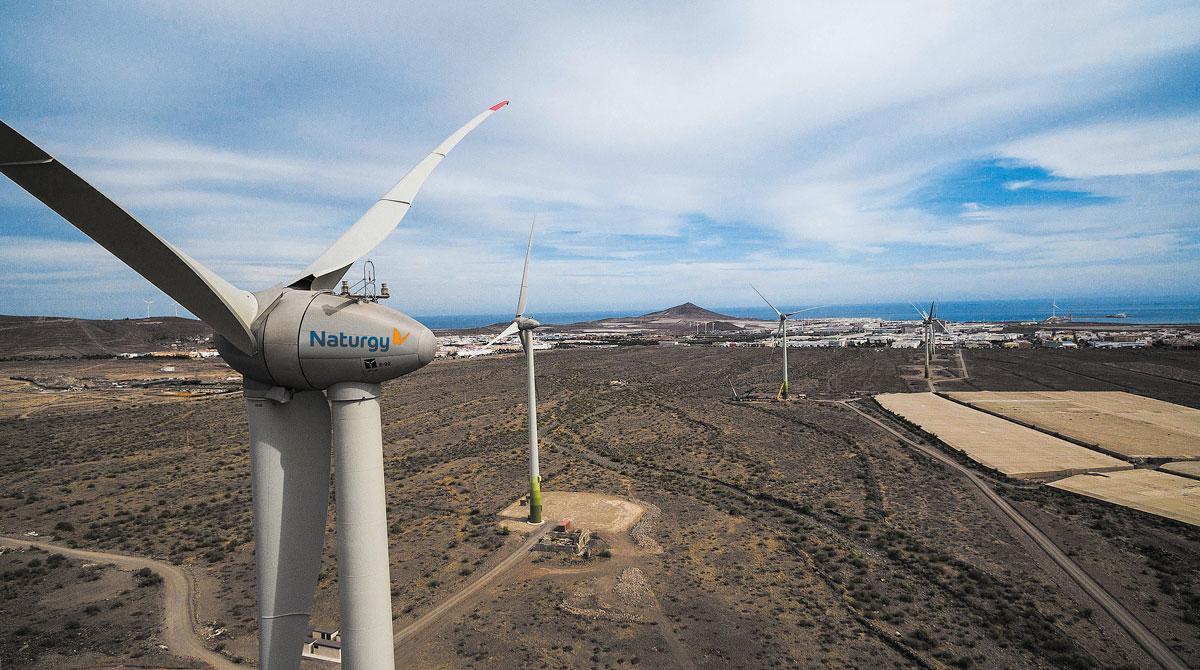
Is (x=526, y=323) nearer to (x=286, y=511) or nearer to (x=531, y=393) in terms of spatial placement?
(x=531, y=393)

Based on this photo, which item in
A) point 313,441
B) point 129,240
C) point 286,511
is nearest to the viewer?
point 129,240

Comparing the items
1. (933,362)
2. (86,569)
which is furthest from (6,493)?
(933,362)

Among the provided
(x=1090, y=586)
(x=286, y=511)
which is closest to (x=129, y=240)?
(x=286, y=511)

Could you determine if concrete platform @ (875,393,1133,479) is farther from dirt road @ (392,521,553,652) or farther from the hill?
the hill

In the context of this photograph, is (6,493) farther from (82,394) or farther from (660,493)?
(82,394)

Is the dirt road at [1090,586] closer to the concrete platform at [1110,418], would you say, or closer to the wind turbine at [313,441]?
the concrete platform at [1110,418]

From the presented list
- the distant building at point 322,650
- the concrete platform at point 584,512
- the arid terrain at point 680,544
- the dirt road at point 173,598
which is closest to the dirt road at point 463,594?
the arid terrain at point 680,544

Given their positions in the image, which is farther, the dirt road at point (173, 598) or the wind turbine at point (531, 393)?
the wind turbine at point (531, 393)
